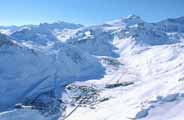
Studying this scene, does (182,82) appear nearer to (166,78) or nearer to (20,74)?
(166,78)

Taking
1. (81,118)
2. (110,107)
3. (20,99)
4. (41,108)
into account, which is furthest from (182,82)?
(20,99)

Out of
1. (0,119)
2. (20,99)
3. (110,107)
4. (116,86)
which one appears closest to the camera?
(0,119)

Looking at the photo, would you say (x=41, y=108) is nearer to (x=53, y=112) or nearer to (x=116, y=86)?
(x=53, y=112)

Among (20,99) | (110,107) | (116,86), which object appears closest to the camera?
(110,107)

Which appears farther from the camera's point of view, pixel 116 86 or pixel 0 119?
pixel 116 86

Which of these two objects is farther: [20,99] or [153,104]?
[20,99]

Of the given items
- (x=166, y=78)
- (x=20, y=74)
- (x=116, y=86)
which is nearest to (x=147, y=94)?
(x=166, y=78)

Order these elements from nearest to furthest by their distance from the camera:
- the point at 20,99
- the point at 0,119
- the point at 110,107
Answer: the point at 0,119
the point at 110,107
the point at 20,99

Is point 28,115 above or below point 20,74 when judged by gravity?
below

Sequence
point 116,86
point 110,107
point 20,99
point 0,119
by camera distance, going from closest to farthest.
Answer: point 0,119 → point 110,107 → point 20,99 → point 116,86
